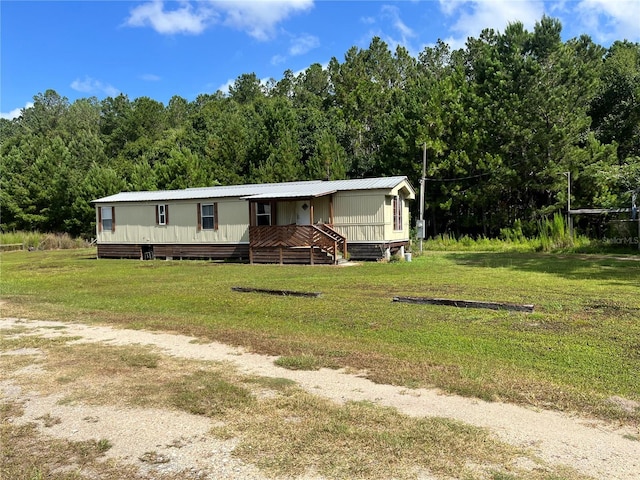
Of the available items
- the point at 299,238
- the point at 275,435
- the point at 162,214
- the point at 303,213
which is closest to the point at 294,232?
the point at 299,238

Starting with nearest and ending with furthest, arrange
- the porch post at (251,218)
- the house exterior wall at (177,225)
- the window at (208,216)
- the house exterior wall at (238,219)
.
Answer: the house exterior wall at (238,219) → the porch post at (251,218) → the house exterior wall at (177,225) → the window at (208,216)

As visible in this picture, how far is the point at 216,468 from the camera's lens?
3.17m

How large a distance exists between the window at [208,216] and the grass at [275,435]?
17509 millimetres

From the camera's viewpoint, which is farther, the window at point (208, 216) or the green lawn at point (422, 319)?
the window at point (208, 216)

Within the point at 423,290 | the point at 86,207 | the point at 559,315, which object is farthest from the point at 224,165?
the point at 559,315

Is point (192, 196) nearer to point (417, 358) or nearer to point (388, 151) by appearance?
point (388, 151)

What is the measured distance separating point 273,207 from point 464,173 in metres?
13.8

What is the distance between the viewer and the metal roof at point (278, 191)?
19.7 metres

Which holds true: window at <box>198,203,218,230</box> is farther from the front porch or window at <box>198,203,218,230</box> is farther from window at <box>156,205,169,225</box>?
the front porch

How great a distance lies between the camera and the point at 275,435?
3633 mm

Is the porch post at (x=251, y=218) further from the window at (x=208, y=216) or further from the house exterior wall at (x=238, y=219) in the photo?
the window at (x=208, y=216)

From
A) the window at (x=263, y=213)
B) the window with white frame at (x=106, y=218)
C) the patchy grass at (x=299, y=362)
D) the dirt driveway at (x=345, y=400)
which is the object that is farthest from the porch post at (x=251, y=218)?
the dirt driveway at (x=345, y=400)

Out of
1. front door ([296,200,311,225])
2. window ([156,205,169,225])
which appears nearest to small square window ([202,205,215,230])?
window ([156,205,169,225])

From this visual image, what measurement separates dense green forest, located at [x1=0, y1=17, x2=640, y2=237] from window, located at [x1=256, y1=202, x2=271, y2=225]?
35.3 ft
